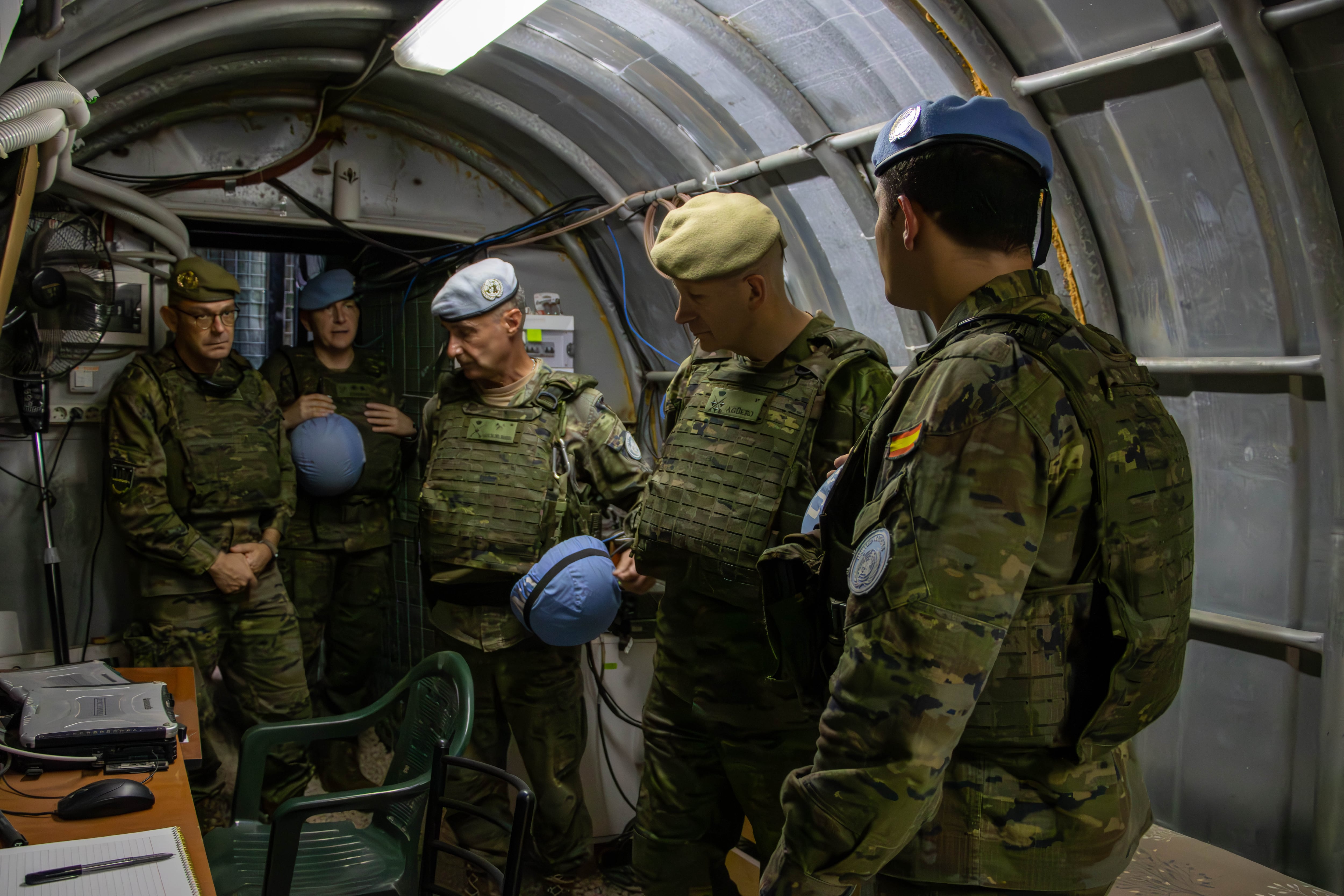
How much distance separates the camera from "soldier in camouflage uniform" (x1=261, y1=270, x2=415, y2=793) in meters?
4.14

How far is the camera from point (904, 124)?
1.32m

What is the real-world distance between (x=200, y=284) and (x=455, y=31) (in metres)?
1.35

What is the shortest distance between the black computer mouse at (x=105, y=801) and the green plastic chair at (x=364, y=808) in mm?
310

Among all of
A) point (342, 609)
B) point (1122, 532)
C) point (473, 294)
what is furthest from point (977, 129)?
point (342, 609)

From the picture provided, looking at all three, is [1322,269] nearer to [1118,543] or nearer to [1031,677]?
[1118,543]

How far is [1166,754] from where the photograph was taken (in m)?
2.37

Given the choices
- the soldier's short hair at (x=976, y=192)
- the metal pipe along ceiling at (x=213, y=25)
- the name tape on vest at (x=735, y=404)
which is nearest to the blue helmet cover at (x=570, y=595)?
the name tape on vest at (x=735, y=404)

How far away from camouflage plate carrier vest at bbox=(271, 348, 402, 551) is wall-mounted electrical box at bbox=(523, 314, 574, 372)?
0.75m

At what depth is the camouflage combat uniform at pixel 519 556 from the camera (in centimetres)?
310

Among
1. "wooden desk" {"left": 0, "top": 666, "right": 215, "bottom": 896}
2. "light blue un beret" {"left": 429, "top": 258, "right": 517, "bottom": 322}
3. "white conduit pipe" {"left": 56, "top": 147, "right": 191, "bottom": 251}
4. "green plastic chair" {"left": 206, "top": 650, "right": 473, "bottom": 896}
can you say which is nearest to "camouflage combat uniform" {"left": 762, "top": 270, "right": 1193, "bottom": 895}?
"wooden desk" {"left": 0, "top": 666, "right": 215, "bottom": 896}

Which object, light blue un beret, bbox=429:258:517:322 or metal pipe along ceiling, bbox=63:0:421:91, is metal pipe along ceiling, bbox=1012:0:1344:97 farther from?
metal pipe along ceiling, bbox=63:0:421:91

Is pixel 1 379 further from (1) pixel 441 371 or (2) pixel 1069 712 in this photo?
(2) pixel 1069 712

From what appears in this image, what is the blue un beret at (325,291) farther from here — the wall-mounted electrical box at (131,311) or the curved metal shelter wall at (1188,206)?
the curved metal shelter wall at (1188,206)

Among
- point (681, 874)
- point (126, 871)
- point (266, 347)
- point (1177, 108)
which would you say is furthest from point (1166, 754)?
point (266, 347)
